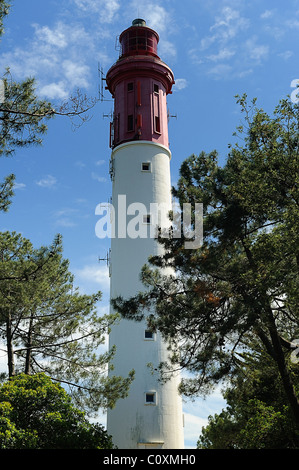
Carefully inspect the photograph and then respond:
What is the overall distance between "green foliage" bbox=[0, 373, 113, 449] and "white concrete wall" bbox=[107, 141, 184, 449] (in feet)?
10.5

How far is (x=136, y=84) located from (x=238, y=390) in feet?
57.6

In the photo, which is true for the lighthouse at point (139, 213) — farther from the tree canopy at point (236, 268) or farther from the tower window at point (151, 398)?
the tree canopy at point (236, 268)

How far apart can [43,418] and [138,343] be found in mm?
6872

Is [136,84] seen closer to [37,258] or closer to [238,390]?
[37,258]

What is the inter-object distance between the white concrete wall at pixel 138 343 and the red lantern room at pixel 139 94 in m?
0.96

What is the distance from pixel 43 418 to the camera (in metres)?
14.2

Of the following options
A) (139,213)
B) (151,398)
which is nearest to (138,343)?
(151,398)

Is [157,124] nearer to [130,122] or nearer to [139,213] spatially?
[130,122]

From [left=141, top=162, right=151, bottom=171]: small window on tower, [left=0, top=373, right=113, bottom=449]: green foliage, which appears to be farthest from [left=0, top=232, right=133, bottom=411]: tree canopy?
[left=141, top=162, right=151, bottom=171]: small window on tower

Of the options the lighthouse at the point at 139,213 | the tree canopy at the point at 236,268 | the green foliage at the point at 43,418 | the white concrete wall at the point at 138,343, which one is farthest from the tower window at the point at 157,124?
the green foliage at the point at 43,418

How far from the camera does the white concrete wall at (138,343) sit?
63.7 ft

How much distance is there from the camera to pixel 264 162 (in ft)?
40.2

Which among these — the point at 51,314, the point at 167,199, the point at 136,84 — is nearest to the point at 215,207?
the point at 51,314

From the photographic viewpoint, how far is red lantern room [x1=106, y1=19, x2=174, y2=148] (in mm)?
A: 24750
